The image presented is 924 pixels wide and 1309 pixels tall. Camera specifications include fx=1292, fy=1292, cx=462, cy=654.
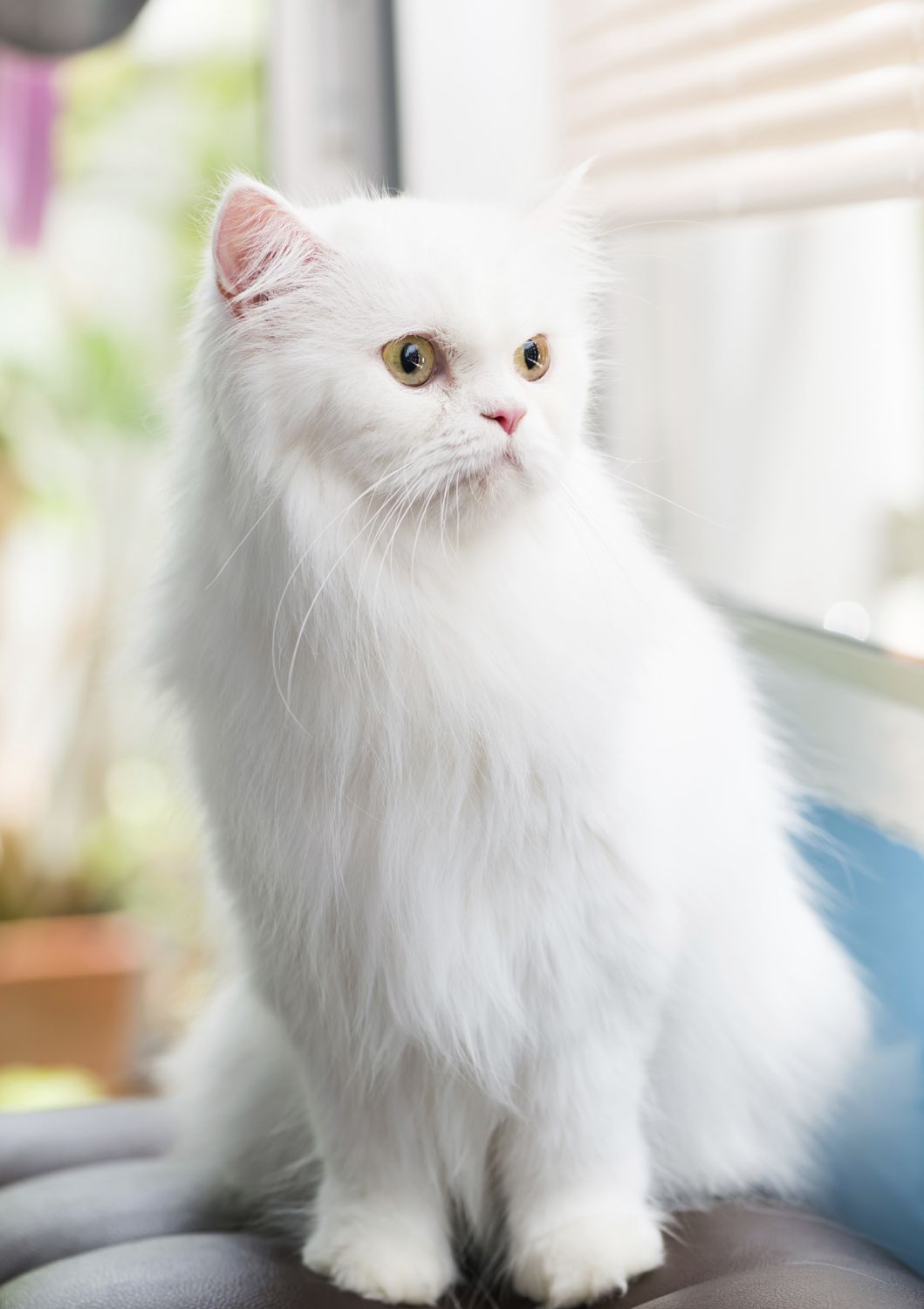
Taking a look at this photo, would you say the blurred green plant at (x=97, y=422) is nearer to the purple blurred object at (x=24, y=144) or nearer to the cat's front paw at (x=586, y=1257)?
the purple blurred object at (x=24, y=144)

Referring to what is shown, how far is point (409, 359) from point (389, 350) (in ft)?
0.05

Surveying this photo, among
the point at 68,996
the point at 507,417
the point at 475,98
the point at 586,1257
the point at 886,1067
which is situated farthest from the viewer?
the point at 68,996

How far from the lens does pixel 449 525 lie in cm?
86

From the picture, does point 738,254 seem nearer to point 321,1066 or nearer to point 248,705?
point 248,705

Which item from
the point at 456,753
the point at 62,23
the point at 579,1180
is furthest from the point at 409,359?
the point at 62,23

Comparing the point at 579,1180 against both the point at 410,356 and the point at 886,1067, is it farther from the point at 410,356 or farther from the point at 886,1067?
the point at 410,356

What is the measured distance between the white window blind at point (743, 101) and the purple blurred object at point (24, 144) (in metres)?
1.28

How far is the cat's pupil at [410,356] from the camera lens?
841mm

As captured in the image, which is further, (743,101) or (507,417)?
(743,101)

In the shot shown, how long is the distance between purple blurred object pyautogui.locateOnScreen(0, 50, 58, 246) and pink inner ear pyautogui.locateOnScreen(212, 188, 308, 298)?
1829 mm

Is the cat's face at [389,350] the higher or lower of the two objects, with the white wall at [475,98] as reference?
lower

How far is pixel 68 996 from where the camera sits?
2408mm

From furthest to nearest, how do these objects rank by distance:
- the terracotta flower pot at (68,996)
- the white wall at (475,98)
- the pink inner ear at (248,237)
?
the terracotta flower pot at (68,996) → the white wall at (475,98) → the pink inner ear at (248,237)

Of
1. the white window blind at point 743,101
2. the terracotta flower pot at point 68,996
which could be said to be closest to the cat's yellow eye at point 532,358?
the white window blind at point 743,101
